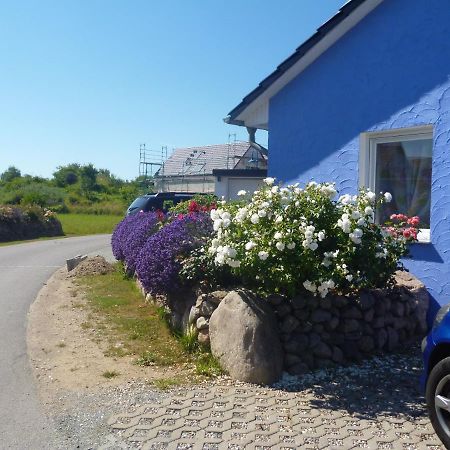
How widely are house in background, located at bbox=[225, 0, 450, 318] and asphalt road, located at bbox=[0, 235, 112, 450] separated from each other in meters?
4.64

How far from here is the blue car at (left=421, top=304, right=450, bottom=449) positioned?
3738 millimetres

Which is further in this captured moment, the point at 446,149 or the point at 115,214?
the point at 115,214

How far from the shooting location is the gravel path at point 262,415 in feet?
13.0

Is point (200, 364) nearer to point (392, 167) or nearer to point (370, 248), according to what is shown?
point (370, 248)

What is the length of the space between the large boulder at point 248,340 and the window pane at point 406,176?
9.03 feet

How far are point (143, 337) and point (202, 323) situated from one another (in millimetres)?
1296

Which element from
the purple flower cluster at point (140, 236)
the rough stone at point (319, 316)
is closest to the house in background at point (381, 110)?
the rough stone at point (319, 316)

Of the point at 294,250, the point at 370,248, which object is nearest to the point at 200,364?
the point at 294,250

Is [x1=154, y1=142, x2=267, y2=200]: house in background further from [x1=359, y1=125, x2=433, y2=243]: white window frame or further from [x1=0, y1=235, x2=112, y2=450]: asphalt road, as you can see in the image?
[x1=359, y1=125, x2=433, y2=243]: white window frame

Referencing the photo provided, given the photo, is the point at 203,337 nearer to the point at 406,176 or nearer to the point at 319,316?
the point at 319,316

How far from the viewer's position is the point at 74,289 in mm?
10602

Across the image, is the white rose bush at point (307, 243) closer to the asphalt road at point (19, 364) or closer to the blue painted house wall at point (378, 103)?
the blue painted house wall at point (378, 103)

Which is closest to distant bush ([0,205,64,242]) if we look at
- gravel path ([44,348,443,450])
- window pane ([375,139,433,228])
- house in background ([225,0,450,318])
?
house in background ([225,0,450,318])

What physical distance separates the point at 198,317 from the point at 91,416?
6.24ft
